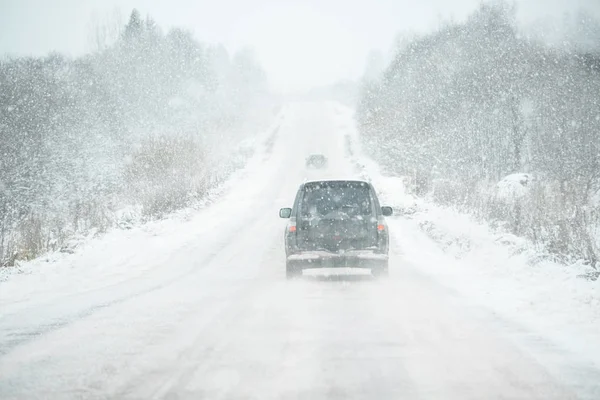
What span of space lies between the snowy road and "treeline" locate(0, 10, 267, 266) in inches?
173

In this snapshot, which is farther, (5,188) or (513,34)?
(5,188)

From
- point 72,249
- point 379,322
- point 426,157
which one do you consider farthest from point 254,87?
point 379,322

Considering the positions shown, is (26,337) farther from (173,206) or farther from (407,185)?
(407,185)

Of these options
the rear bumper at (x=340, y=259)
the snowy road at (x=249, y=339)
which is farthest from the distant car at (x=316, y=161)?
the rear bumper at (x=340, y=259)

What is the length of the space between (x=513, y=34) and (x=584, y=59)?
13.7ft

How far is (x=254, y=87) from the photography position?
114562mm

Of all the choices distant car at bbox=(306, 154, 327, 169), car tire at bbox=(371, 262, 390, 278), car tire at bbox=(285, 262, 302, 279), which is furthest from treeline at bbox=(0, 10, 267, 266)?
car tire at bbox=(371, 262, 390, 278)

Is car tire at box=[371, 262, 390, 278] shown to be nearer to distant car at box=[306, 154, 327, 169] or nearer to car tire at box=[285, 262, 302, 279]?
car tire at box=[285, 262, 302, 279]

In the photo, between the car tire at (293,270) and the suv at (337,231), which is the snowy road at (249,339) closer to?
the car tire at (293,270)

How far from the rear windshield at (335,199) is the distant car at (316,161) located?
32.3m

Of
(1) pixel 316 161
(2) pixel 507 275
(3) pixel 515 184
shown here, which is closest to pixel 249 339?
(2) pixel 507 275

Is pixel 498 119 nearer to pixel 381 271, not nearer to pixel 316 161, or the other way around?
pixel 316 161

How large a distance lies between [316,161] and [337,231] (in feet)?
108

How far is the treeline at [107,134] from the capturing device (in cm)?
2141
